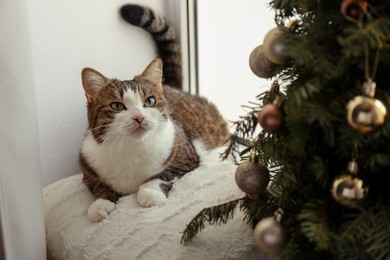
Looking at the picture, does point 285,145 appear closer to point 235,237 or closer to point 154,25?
point 235,237

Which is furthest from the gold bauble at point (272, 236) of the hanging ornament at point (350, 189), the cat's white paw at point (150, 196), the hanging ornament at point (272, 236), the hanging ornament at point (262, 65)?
the cat's white paw at point (150, 196)

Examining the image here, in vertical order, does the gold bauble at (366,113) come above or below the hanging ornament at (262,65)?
below

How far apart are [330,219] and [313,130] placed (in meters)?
0.13

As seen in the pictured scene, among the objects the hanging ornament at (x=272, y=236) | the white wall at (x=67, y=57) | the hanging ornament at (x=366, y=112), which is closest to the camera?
the hanging ornament at (x=366, y=112)

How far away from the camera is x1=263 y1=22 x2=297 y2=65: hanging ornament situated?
0.61 m

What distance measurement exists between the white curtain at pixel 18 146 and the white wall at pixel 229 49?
782 millimetres

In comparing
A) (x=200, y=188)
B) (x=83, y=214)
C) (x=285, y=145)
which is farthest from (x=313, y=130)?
(x=83, y=214)

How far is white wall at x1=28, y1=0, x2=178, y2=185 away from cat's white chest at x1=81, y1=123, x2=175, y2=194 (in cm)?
31

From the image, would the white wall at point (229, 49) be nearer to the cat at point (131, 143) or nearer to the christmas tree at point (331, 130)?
the cat at point (131, 143)

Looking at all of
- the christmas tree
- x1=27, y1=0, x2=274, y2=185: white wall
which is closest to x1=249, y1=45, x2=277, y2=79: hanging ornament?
the christmas tree

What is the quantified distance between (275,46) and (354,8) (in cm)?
12

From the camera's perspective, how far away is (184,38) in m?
1.50

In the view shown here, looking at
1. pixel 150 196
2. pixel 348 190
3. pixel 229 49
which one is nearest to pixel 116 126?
pixel 150 196

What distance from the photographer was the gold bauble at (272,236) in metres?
0.63
